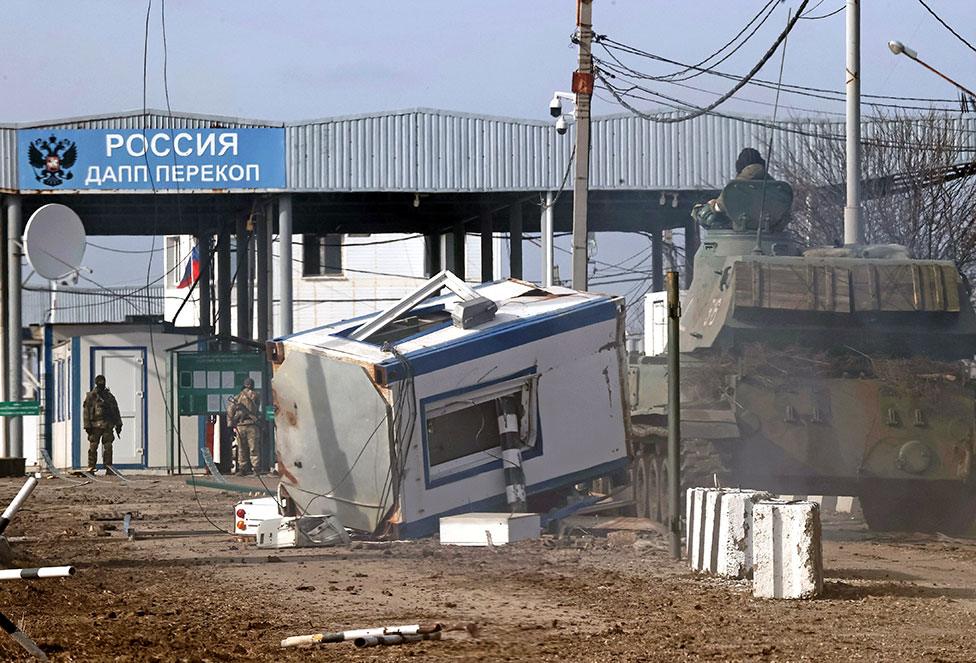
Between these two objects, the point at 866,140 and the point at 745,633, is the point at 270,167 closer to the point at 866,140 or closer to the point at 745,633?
the point at 866,140

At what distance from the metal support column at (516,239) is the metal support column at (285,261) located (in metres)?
5.33

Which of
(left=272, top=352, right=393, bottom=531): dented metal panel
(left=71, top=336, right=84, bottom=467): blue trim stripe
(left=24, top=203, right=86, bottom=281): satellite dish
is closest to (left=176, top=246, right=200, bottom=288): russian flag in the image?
(left=71, top=336, right=84, bottom=467): blue trim stripe

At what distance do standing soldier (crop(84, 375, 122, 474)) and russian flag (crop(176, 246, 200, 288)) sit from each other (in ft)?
63.6

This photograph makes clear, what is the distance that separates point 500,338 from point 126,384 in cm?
1926

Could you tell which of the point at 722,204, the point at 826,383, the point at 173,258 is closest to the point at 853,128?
the point at 722,204

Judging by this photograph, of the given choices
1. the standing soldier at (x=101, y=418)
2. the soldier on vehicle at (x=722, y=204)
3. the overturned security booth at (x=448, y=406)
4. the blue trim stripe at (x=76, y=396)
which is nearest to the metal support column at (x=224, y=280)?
the blue trim stripe at (x=76, y=396)

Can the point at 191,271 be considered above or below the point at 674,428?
above

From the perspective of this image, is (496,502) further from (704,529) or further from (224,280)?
(224,280)

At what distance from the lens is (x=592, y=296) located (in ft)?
51.2

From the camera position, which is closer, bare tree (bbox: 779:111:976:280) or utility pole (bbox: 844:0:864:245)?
utility pole (bbox: 844:0:864:245)

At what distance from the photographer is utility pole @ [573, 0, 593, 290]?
21078 millimetres

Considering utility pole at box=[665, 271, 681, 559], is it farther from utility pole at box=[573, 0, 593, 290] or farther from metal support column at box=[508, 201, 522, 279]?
metal support column at box=[508, 201, 522, 279]

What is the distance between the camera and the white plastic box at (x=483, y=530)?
13.6m

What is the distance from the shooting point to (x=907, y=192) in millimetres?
35375
